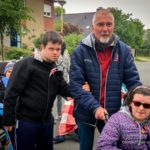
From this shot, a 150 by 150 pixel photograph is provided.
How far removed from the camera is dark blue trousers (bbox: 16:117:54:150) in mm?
4082

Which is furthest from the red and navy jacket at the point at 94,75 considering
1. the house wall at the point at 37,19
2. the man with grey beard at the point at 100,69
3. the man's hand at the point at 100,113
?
the house wall at the point at 37,19

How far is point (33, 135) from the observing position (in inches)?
162

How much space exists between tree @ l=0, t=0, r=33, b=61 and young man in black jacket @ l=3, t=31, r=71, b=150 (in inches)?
630

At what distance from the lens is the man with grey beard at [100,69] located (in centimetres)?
380

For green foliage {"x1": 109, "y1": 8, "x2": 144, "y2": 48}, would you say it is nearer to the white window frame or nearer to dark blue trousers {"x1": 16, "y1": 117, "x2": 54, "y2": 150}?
the white window frame

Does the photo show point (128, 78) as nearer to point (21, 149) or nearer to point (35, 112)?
point (35, 112)

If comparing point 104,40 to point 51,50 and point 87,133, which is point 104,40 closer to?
point 51,50

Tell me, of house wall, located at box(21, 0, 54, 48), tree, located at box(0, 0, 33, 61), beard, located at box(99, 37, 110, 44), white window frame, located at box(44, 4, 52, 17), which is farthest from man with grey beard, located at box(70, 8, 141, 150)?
white window frame, located at box(44, 4, 52, 17)

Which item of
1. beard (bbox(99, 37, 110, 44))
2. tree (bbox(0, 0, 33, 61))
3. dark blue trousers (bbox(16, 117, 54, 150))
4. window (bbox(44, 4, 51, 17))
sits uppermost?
window (bbox(44, 4, 51, 17))

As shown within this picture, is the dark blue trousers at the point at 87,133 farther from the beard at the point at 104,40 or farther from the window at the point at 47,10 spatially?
the window at the point at 47,10

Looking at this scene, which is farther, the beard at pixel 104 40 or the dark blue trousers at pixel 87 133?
the dark blue trousers at pixel 87 133

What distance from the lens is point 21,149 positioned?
417cm

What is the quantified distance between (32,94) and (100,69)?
0.73 metres

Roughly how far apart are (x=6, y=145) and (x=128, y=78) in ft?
6.91
